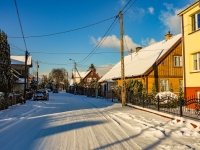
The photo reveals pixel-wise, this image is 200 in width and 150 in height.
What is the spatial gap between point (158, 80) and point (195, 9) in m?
11.5

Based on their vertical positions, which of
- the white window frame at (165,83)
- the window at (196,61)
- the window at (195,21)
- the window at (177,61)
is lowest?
the white window frame at (165,83)

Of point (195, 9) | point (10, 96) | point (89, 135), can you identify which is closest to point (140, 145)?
point (89, 135)

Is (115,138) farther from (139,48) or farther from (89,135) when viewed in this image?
(139,48)

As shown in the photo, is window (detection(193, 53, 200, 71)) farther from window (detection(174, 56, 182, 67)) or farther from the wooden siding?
window (detection(174, 56, 182, 67))

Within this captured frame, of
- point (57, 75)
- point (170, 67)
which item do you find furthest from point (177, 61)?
point (57, 75)

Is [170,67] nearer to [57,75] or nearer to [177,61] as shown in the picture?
[177,61]

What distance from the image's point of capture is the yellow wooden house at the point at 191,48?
46.3 ft

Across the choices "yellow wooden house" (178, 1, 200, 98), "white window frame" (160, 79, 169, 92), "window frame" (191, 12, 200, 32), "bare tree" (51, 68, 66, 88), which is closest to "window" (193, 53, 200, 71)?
"yellow wooden house" (178, 1, 200, 98)

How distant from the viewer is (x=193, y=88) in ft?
47.3

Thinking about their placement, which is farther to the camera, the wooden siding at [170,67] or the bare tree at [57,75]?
the bare tree at [57,75]

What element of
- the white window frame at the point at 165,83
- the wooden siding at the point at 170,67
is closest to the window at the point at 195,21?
the wooden siding at the point at 170,67

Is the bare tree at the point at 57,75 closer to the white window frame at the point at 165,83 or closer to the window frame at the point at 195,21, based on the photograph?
the white window frame at the point at 165,83

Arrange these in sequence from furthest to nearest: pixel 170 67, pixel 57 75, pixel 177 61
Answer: pixel 57 75 → pixel 177 61 → pixel 170 67

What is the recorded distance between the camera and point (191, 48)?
14711 millimetres
